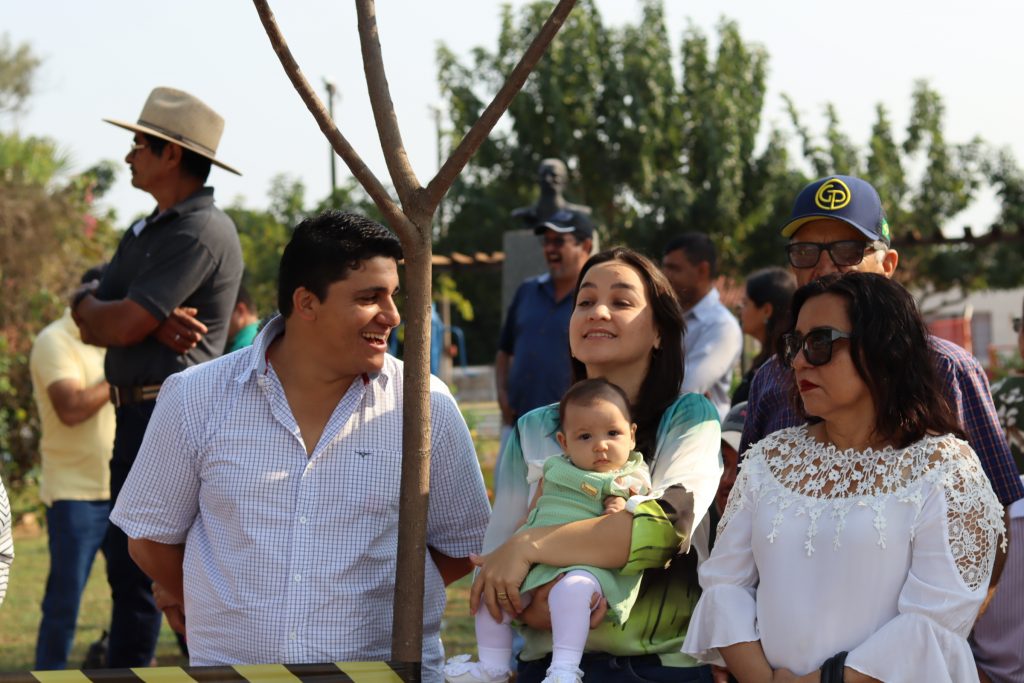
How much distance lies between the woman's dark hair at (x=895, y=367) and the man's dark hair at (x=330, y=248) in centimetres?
122

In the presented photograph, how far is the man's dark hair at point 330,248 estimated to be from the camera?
351 centimetres

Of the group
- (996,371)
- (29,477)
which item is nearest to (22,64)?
(29,477)

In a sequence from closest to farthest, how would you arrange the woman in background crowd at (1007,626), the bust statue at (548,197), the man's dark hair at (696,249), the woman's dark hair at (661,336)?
the woman's dark hair at (661,336)
the woman in background crowd at (1007,626)
the man's dark hair at (696,249)
the bust statue at (548,197)

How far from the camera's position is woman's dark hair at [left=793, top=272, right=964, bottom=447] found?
310 cm

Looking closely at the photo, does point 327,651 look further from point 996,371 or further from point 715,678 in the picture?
point 996,371

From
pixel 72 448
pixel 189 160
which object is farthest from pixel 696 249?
pixel 72 448

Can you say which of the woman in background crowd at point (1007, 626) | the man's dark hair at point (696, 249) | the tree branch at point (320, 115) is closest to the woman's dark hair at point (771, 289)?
the man's dark hair at point (696, 249)

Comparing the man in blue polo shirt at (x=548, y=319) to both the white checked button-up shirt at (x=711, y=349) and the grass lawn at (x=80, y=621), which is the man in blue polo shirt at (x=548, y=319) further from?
the grass lawn at (x=80, y=621)

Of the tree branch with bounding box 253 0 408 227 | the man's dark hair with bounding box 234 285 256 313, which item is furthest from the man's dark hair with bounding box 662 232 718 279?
the tree branch with bounding box 253 0 408 227

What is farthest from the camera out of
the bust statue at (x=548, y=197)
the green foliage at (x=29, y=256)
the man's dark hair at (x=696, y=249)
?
the green foliage at (x=29, y=256)

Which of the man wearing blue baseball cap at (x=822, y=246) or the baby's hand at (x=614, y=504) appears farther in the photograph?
the man wearing blue baseball cap at (x=822, y=246)

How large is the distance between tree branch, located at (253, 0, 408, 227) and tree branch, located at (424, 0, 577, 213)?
0.43ft

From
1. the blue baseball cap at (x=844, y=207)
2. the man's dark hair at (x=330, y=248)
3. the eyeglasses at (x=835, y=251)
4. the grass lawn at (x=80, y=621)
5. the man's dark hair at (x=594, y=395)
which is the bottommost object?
the grass lawn at (x=80, y=621)

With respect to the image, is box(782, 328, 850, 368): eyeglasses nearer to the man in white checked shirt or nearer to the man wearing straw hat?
the man in white checked shirt
